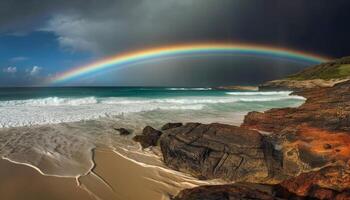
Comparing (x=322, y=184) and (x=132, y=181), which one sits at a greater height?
(x=322, y=184)

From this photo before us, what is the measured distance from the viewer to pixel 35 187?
6.14 m

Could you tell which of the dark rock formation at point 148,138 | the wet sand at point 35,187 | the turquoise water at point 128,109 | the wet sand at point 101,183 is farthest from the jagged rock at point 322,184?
the turquoise water at point 128,109

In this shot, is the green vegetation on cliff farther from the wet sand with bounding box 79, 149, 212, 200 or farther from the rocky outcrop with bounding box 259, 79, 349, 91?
the wet sand with bounding box 79, 149, 212, 200

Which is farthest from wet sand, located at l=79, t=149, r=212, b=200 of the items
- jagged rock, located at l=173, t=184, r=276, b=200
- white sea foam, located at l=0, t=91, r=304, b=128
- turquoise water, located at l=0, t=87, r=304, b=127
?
white sea foam, located at l=0, t=91, r=304, b=128

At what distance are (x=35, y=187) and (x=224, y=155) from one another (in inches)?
172

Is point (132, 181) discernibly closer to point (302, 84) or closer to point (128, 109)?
point (128, 109)

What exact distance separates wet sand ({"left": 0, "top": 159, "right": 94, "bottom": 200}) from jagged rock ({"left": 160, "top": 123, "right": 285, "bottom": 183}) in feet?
8.68

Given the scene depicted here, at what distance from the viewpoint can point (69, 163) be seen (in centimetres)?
809

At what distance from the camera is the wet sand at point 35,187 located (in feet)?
18.6

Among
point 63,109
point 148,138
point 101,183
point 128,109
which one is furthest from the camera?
point 128,109

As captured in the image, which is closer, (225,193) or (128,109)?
(225,193)

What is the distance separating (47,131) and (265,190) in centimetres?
1114

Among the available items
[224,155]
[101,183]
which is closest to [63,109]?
[101,183]

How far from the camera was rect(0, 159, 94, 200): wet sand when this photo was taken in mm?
5668
